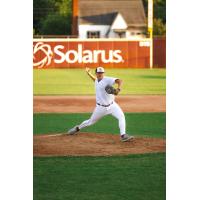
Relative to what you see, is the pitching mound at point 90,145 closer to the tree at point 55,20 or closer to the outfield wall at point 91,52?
the outfield wall at point 91,52

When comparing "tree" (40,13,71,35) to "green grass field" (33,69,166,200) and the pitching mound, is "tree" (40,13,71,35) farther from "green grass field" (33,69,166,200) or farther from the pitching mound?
the pitching mound

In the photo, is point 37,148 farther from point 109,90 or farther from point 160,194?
point 160,194

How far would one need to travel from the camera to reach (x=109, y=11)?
57844 mm

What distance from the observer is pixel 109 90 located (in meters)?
11.9

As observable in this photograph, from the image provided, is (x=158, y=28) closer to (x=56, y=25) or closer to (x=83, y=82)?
(x=56, y=25)

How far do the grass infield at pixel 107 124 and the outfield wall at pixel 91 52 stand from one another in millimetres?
20188

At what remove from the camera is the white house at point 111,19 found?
55281mm

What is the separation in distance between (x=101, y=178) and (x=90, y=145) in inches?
109

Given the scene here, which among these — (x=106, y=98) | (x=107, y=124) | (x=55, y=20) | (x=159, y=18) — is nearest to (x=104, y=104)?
(x=106, y=98)

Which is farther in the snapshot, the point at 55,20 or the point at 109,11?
the point at 109,11

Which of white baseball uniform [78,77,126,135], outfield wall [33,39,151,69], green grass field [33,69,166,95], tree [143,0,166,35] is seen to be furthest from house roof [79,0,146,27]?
white baseball uniform [78,77,126,135]

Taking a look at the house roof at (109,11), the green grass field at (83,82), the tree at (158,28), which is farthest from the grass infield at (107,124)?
the house roof at (109,11)
